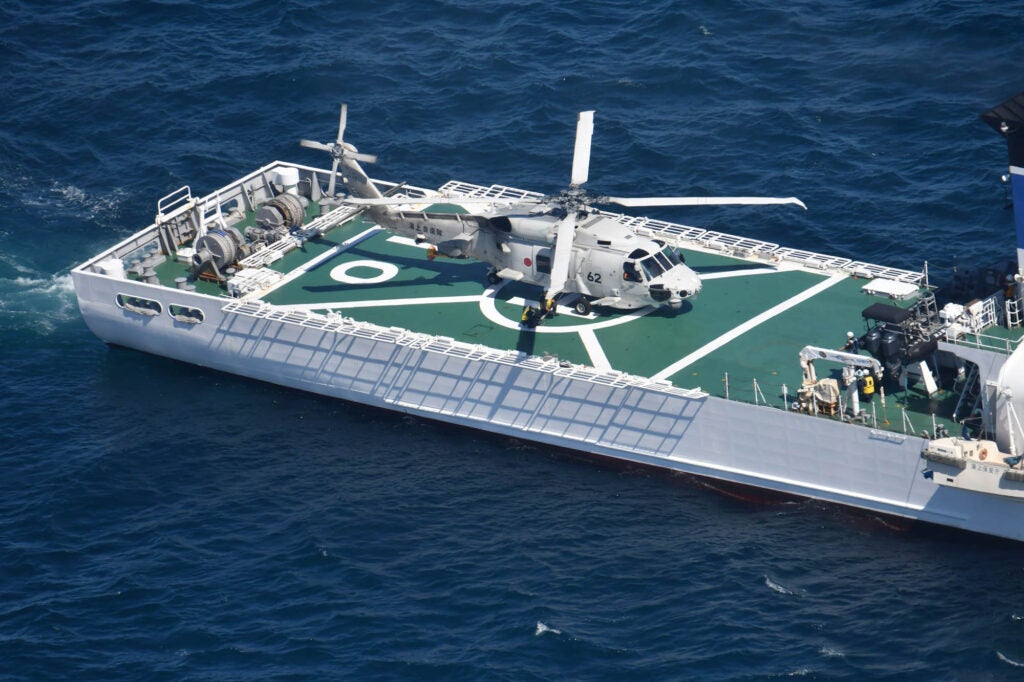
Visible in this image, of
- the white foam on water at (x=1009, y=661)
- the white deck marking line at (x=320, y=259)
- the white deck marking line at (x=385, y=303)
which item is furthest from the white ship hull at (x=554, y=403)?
the white foam on water at (x=1009, y=661)

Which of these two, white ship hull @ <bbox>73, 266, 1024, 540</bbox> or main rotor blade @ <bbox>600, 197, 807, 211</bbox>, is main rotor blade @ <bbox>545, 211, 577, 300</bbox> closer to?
main rotor blade @ <bbox>600, 197, 807, 211</bbox>

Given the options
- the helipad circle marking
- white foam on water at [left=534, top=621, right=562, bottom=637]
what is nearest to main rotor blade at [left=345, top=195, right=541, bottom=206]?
the helipad circle marking

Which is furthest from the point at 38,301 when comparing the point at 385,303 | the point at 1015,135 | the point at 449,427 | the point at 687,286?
the point at 1015,135

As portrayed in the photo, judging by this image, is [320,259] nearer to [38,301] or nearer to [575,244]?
[575,244]

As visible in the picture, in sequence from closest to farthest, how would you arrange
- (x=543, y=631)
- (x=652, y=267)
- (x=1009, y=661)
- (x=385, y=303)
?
1. (x=1009, y=661)
2. (x=543, y=631)
3. (x=652, y=267)
4. (x=385, y=303)

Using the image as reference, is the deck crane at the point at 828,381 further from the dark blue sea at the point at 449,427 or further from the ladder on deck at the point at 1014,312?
the ladder on deck at the point at 1014,312

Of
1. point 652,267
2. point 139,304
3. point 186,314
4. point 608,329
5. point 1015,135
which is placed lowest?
point 139,304

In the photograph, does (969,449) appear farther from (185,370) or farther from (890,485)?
(185,370)
